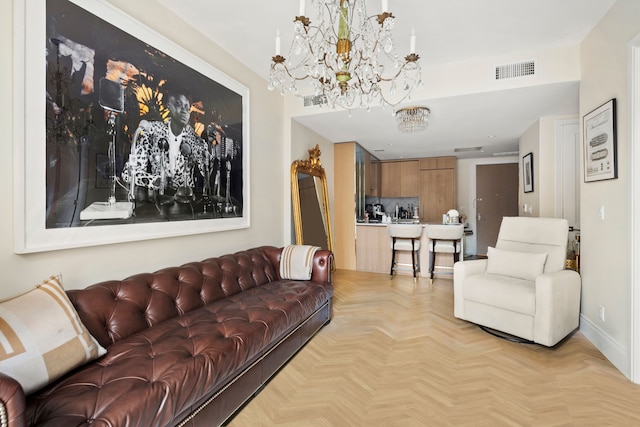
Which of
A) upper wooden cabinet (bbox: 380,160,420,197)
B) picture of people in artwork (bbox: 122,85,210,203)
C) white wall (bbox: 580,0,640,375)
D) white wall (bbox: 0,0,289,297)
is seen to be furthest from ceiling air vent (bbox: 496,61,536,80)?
upper wooden cabinet (bbox: 380,160,420,197)

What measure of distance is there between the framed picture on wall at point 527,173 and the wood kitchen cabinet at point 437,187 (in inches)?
86.5

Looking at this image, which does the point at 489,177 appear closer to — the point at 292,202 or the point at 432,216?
the point at 432,216

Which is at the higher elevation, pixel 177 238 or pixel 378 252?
pixel 177 238

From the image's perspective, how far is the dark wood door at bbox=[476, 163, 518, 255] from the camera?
694cm

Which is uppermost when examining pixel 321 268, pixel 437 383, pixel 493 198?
pixel 493 198

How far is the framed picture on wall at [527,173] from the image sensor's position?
4.33 m

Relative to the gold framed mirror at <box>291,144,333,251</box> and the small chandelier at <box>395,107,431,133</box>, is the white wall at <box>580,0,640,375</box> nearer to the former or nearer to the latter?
the small chandelier at <box>395,107,431,133</box>

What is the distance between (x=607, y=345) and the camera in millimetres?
2289

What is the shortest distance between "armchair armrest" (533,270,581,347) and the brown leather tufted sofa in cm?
178

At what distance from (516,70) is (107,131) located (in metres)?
3.66

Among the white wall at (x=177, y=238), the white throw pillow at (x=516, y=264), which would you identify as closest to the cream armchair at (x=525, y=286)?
the white throw pillow at (x=516, y=264)

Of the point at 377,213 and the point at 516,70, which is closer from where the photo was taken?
the point at 516,70

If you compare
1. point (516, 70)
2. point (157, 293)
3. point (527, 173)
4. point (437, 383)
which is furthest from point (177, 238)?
point (527, 173)

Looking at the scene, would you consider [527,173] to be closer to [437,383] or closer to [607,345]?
Result: [607,345]
